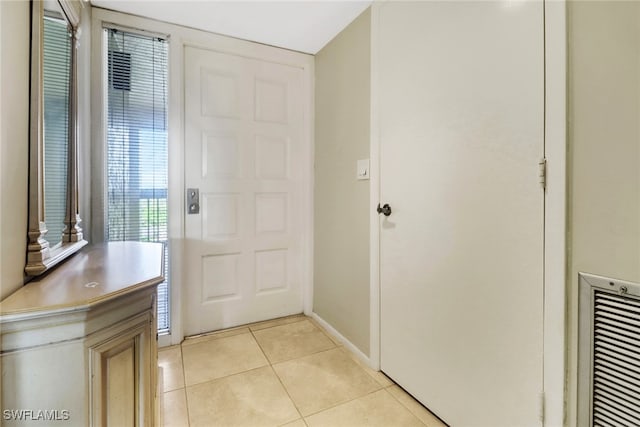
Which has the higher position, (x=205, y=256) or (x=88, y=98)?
(x=88, y=98)

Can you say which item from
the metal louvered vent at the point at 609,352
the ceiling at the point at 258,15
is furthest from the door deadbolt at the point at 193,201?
the metal louvered vent at the point at 609,352

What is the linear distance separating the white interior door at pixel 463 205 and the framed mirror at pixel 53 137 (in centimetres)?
145

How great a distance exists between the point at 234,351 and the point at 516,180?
1.89 metres

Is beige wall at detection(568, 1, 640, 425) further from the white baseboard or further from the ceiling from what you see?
the ceiling

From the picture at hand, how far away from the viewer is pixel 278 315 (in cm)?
253

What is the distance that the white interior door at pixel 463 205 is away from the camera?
1046mm

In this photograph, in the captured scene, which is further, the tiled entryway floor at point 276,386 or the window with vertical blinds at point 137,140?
the window with vertical blinds at point 137,140

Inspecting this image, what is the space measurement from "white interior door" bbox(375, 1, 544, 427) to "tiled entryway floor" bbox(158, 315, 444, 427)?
0.57 feet

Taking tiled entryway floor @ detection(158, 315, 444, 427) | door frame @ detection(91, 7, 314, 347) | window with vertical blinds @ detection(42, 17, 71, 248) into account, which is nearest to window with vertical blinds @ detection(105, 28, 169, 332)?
door frame @ detection(91, 7, 314, 347)

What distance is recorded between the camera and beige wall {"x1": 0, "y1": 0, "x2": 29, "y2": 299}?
2.51ft

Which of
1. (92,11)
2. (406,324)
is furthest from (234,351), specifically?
(92,11)

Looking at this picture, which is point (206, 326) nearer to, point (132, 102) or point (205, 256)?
point (205, 256)

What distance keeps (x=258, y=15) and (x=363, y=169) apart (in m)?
1.21

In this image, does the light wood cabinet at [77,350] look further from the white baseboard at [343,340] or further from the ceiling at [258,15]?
the ceiling at [258,15]
